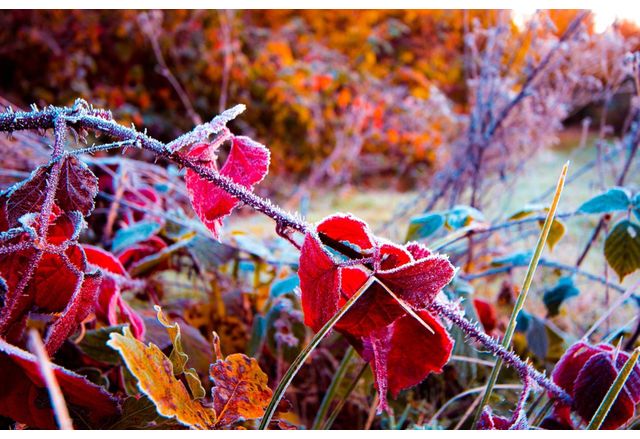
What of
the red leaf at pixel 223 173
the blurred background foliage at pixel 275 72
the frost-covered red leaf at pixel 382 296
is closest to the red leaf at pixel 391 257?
the frost-covered red leaf at pixel 382 296

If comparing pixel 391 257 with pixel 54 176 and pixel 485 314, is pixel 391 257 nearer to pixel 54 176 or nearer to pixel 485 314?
pixel 54 176

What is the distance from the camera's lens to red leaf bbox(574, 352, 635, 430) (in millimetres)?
489

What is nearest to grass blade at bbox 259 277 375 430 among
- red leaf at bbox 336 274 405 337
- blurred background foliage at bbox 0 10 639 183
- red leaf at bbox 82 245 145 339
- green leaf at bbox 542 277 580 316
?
red leaf at bbox 336 274 405 337

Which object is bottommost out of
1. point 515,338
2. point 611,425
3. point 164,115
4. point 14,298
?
point 515,338

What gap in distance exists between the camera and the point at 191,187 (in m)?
0.42

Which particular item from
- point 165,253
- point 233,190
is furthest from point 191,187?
point 165,253

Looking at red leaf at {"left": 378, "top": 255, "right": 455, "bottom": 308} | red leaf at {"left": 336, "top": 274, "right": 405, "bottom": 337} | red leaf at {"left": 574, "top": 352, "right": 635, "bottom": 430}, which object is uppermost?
red leaf at {"left": 378, "top": 255, "right": 455, "bottom": 308}

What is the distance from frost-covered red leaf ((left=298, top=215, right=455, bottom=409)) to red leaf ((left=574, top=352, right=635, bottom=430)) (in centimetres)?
14

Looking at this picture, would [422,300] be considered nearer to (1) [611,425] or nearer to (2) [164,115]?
(1) [611,425]

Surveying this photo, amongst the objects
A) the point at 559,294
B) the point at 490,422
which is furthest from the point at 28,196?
the point at 559,294

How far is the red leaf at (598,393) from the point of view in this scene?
489 mm

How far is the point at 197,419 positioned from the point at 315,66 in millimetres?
4187

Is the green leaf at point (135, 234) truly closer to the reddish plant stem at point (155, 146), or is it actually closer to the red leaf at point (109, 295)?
the red leaf at point (109, 295)

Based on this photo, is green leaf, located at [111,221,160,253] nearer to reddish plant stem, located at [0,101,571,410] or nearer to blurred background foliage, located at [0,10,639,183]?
reddish plant stem, located at [0,101,571,410]
